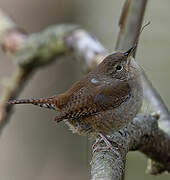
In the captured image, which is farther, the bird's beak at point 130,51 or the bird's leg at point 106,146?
the bird's beak at point 130,51

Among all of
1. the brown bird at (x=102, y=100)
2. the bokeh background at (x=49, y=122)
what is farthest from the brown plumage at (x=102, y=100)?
the bokeh background at (x=49, y=122)

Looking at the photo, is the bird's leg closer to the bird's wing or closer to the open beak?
the bird's wing

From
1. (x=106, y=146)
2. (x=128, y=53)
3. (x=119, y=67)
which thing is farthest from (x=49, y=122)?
(x=106, y=146)

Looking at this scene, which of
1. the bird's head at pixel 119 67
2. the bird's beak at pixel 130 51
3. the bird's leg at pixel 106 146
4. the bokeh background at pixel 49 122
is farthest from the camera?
the bokeh background at pixel 49 122

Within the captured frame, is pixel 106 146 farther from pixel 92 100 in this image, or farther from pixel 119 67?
pixel 119 67

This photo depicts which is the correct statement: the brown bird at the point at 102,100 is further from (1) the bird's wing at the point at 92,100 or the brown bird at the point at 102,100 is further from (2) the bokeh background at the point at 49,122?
(2) the bokeh background at the point at 49,122

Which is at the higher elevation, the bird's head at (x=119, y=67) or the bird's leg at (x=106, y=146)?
the bird's head at (x=119, y=67)

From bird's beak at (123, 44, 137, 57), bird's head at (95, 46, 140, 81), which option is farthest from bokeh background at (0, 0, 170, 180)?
bird's beak at (123, 44, 137, 57)

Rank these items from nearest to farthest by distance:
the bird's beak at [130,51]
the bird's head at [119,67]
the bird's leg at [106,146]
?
1. the bird's leg at [106,146]
2. the bird's beak at [130,51]
3. the bird's head at [119,67]

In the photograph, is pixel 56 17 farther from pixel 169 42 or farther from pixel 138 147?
pixel 138 147
